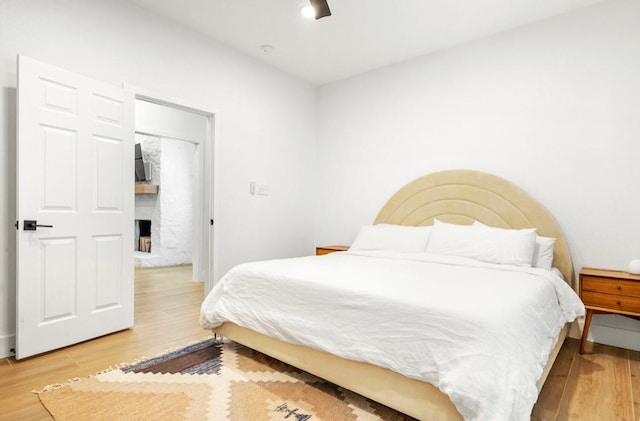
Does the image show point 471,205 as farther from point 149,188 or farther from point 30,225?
point 149,188

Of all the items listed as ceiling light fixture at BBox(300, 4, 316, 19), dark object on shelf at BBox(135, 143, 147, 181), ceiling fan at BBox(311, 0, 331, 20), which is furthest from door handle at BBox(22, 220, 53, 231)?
dark object on shelf at BBox(135, 143, 147, 181)

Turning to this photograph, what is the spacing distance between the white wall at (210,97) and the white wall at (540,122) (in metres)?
0.90

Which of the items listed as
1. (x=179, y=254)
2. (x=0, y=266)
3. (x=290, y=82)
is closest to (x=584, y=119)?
(x=290, y=82)

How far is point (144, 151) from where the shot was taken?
683 cm

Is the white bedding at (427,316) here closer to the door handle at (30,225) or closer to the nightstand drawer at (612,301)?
the nightstand drawer at (612,301)

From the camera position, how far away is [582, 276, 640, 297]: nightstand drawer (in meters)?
2.39

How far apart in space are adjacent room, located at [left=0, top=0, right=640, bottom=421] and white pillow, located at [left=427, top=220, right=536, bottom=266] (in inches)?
0.7

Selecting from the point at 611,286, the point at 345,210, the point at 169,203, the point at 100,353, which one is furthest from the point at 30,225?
the point at 169,203

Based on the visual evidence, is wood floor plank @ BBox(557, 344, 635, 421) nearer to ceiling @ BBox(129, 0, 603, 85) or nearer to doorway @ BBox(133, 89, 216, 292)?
ceiling @ BBox(129, 0, 603, 85)

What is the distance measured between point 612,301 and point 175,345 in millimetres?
3147

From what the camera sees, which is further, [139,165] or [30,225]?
[139,165]

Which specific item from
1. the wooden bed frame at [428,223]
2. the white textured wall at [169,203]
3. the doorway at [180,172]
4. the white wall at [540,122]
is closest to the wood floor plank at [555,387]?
the wooden bed frame at [428,223]

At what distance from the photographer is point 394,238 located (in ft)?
11.3

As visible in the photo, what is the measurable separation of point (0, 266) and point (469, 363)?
2.89m
